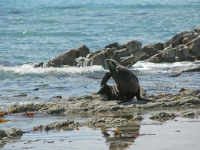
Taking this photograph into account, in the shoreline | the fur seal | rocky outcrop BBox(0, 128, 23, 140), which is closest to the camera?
rocky outcrop BBox(0, 128, 23, 140)

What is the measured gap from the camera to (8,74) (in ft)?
61.3

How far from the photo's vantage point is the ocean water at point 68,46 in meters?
15.0

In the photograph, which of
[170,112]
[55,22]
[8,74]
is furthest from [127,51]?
[55,22]

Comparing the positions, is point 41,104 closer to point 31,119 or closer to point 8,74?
point 31,119

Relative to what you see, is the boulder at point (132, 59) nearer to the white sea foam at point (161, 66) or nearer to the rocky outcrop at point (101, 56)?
the rocky outcrop at point (101, 56)

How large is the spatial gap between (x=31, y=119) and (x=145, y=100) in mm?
2643

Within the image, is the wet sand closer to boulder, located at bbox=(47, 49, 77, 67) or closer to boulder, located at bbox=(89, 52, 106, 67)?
boulder, located at bbox=(89, 52, 106, 67)

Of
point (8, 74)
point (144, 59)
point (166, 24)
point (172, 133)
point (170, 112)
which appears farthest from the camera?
point (166, 24)

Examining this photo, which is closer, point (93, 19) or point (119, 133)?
point (119, 133)

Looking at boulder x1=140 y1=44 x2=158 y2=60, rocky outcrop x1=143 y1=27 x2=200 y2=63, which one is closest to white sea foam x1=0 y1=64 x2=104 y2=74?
rocky outcrop x1=143 y1=27 x2=200 y2=63

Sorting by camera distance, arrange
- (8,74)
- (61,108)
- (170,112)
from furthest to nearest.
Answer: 1. (8,74)
2. (61,108)
3. (170,112)

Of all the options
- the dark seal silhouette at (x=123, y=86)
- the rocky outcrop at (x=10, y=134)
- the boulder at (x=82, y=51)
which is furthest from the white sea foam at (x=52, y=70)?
the rocky outcrop at (x=10, y=134)

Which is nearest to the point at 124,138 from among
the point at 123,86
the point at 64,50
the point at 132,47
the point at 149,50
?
the point at 123,86

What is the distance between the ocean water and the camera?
49.1ft
